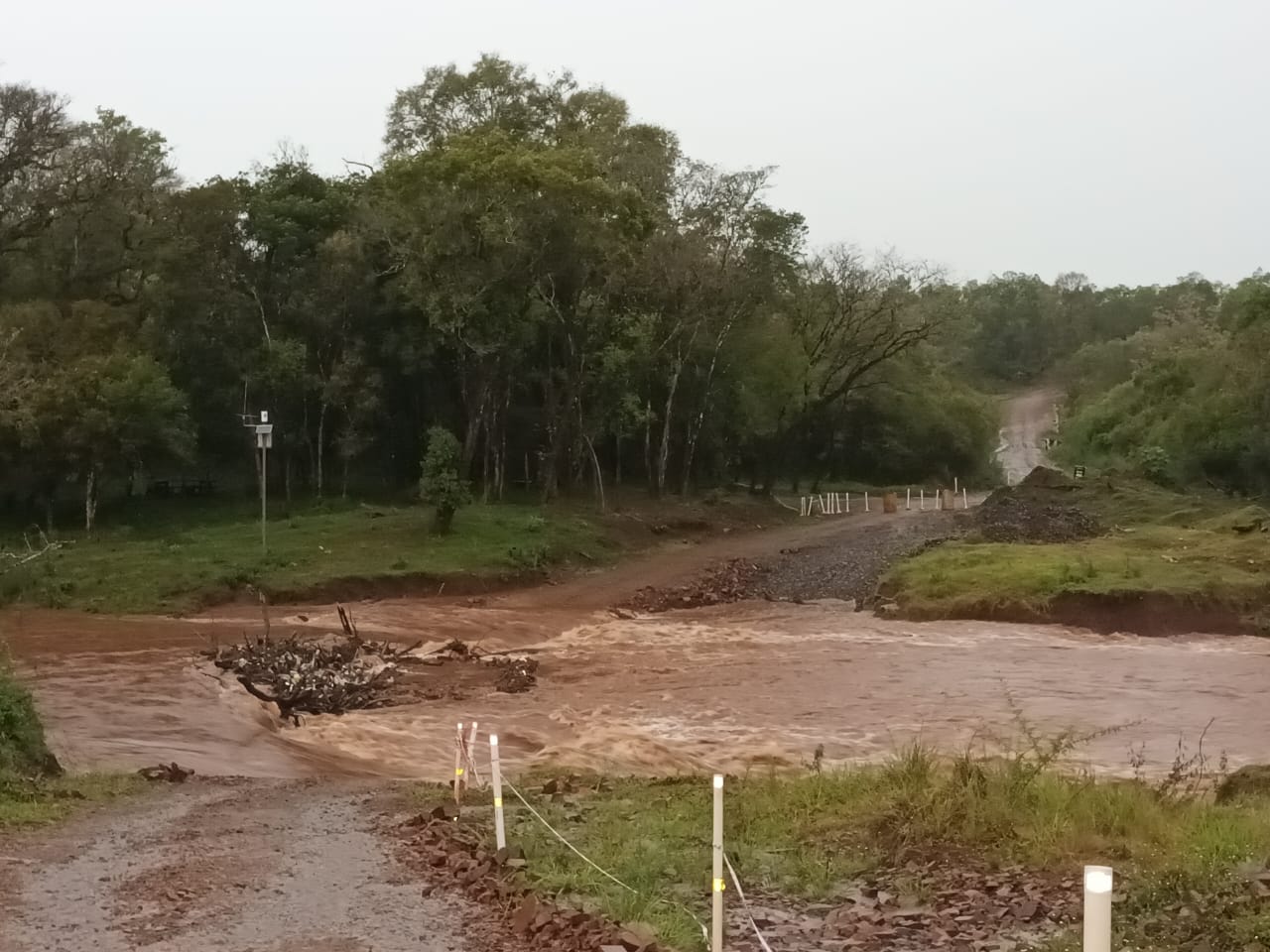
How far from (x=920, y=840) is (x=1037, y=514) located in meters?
37.1

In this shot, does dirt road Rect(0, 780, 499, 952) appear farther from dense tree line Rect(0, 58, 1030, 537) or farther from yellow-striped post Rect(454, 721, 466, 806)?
dense tree line Rect(0, 58, 1030, 537)

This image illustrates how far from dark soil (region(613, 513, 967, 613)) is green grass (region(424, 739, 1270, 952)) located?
21.7 metres

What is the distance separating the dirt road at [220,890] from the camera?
7191 millimetres

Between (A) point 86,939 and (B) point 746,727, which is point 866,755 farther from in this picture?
(A) point 86,939

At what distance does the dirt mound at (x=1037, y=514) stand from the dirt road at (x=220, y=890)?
32189 millimetres

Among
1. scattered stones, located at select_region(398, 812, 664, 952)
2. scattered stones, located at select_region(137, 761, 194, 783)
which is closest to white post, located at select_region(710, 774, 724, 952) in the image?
scattered stones, located at select_region(398, 812, 664, 952)

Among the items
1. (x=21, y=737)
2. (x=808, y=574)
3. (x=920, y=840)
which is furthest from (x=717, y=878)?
(x=808, y=574)

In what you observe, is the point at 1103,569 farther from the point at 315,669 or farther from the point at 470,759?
the point at 470,759

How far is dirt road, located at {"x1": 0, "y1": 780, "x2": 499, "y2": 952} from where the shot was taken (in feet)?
23.6

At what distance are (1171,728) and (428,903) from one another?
46.2ft

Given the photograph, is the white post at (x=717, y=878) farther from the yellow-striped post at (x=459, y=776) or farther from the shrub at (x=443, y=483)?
the shrub at (x=443, y=483)

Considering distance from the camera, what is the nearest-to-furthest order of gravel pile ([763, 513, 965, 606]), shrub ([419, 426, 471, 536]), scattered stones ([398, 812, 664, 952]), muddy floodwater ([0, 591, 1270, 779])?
scattered stones ([398, 812, 664, 952]) < muddy floodwater ([0, 591, 1270, 779]) < gravel pile ([763, 513, 965, 606]) < shrub ([419, 426, 471, 536])

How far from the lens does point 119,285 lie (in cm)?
4381

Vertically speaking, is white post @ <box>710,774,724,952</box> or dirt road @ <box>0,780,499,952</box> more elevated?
white post @ <box>710,774,724,952</box>
